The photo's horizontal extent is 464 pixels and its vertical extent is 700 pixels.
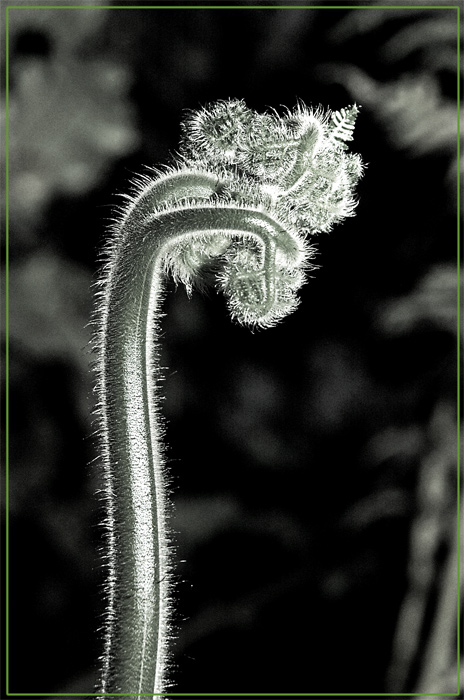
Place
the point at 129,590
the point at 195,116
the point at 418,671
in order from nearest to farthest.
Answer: the point at 129,590, the point at 195,116, the point at 418,671

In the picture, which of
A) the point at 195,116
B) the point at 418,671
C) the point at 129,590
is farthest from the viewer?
the point at 418,671

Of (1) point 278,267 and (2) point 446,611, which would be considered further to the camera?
(2) point 446,611

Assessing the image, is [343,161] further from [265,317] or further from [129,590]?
[129,590]

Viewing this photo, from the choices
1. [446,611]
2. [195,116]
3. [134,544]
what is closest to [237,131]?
[195,116]

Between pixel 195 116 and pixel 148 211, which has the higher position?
pixel 195 116

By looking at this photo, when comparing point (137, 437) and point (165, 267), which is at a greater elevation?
point (165, 267)

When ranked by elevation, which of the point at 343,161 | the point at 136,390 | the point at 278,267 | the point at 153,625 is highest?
the point at 343,161
